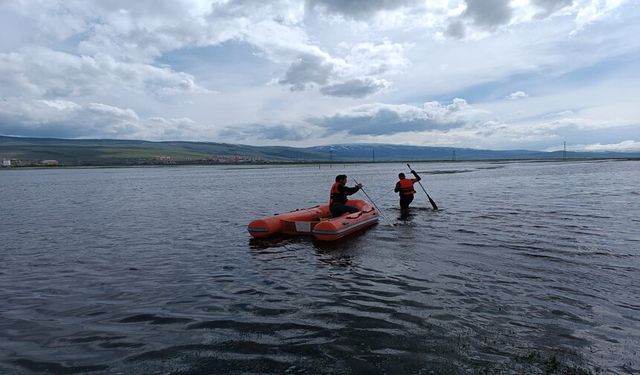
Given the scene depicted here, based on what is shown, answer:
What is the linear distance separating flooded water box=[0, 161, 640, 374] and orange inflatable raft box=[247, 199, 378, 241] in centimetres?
52

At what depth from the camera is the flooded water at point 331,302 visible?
20.3 ft

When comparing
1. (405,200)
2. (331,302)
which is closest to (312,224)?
(331,302)

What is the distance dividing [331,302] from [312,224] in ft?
24.5

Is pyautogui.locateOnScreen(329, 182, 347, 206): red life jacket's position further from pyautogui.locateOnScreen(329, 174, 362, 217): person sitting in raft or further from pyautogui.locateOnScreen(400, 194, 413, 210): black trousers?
pyautogui.locateOnScreen(400, 194, 413, 210): black trousers

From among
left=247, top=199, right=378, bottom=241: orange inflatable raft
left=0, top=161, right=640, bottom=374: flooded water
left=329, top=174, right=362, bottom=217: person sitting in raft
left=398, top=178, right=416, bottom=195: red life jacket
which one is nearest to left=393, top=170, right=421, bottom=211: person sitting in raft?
left=398, top=178, right=416, bottom=195: red life jacket

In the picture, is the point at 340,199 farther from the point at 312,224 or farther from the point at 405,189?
the point at 405,189

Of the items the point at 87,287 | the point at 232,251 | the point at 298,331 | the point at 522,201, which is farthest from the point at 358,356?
the point at 522,201

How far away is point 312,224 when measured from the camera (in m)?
16.0

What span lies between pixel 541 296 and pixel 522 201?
65.0 feet

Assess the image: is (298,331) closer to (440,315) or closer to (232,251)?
(440,315)

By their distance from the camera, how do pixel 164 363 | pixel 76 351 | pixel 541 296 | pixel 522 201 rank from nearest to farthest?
pixel 164 363, pixel 76 351, pixel 541 296, pixel 522 201

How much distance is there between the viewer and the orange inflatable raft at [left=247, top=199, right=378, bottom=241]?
1485 centimetres

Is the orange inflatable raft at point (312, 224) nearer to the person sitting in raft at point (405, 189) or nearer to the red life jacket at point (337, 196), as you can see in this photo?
the red life jacket at point (337, 196)

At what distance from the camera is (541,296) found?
8.66 meters
